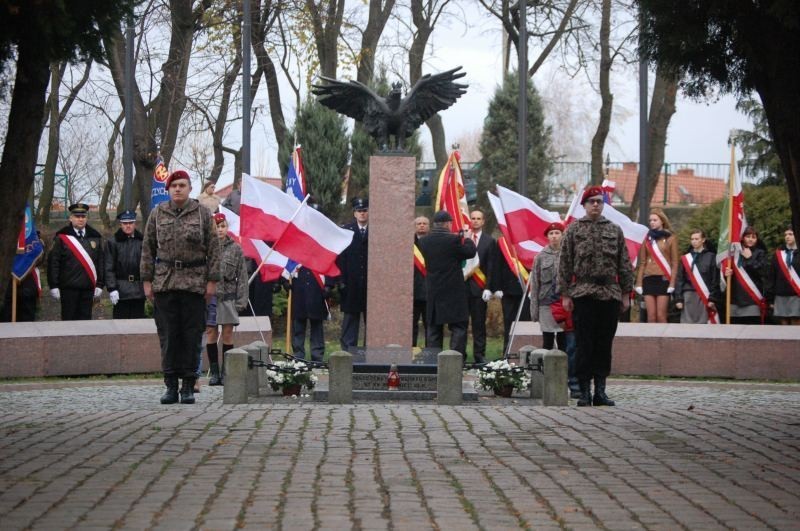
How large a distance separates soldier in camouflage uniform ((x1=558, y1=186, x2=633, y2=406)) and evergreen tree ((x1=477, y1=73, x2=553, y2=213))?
26460mm

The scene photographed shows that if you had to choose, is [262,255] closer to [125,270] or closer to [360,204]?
[360,204]

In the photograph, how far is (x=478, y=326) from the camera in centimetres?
1847

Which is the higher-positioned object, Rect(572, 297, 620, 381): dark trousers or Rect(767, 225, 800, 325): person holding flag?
Rect(767, 225, 800, 325): person holding flag

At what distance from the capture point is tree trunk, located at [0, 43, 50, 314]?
8.34 meters

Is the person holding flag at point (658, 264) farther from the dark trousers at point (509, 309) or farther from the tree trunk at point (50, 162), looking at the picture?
the tree trunk at point (50, 162)

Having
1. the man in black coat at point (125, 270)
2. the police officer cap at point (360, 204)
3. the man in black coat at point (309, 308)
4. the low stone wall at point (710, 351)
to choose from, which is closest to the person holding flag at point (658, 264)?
the low stone wall at point (710, 351)

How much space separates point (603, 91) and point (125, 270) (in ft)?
67.4

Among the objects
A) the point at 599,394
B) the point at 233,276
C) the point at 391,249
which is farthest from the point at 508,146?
the point at 599,394

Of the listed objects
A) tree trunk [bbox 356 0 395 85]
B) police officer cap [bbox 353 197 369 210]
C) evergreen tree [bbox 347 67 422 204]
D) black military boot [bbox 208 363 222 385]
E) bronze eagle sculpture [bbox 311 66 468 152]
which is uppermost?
tree trunk [bbox 356 0 395 85]

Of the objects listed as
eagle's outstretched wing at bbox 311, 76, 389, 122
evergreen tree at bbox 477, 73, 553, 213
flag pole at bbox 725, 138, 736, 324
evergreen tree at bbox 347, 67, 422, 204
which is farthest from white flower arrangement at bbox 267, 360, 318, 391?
evergreen tree at bbox 477, 73, 553, 213

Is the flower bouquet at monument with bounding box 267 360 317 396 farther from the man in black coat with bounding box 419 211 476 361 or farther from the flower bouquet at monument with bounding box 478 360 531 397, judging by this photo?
the man in black coat with bounding box 419 211 476 361

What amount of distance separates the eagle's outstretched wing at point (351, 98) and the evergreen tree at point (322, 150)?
52.4ft

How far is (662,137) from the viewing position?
36.0m

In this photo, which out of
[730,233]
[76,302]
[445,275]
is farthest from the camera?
[730,233]
